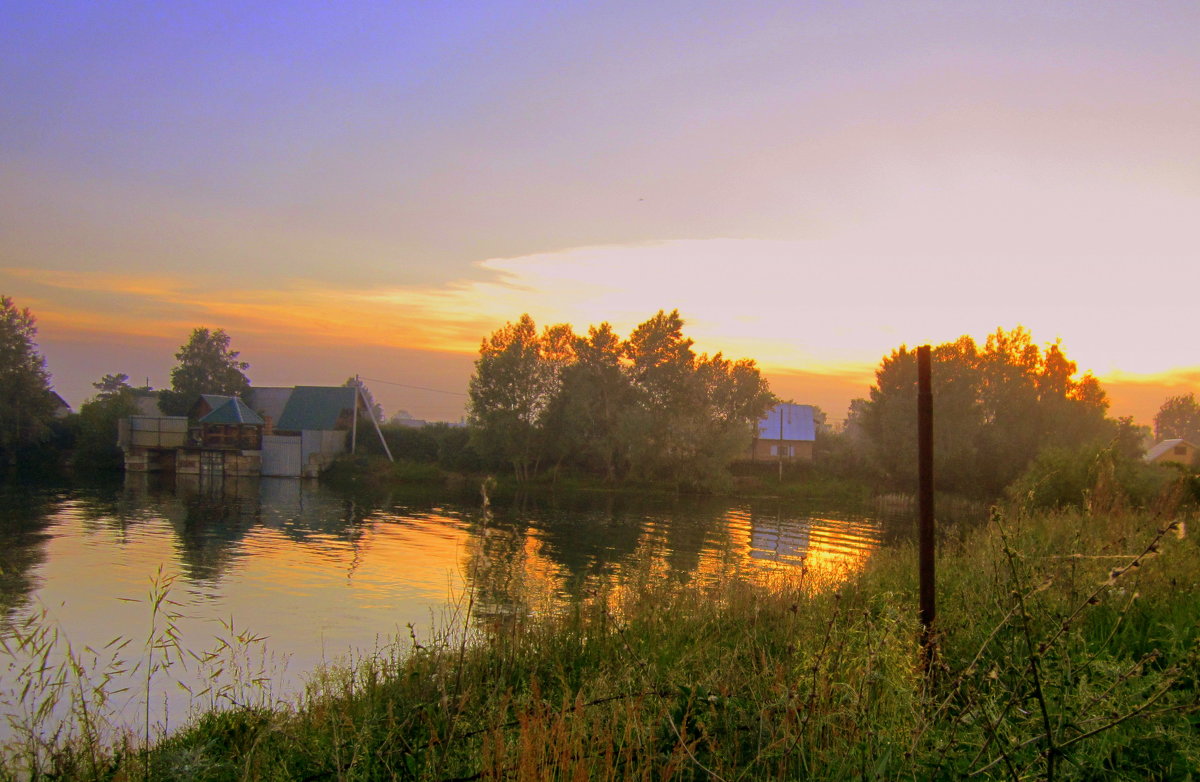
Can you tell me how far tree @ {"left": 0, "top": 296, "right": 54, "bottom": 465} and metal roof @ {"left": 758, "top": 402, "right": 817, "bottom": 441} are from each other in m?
58.3

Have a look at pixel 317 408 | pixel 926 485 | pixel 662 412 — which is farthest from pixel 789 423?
pixel 926 485

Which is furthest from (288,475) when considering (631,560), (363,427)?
(631,560)

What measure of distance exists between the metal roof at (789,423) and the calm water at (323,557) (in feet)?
88.6

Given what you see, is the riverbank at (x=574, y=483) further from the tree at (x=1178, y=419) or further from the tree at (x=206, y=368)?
the tree at (x=1178, y=419)

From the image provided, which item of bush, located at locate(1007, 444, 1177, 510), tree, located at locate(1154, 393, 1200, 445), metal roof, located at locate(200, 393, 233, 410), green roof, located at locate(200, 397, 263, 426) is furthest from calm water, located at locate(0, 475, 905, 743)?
tree, located at locate(1154, 393, 1200, 445)

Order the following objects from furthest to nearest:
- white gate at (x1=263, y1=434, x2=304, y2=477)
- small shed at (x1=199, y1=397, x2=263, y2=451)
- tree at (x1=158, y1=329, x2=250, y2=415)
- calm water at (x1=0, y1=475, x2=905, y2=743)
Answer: tree at (x1=158, y1=329, x2=250, y2=415)
white gate at (x1=263, y1=434, x2=304, y2=477)
small shed at (x1=199, y1=397, x2=263, y2=451)
calm water at (x1=0, y1=475, x2=905, y2=743)

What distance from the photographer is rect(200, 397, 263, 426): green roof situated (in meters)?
64.0

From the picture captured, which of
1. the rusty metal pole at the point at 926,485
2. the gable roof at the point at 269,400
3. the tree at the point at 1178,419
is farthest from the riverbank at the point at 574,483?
the tree at the point at 1178,419

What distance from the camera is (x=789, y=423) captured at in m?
80.2

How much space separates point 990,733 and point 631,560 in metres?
24.8

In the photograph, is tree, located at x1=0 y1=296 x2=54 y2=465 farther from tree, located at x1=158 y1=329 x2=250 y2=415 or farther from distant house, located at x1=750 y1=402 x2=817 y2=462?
distant house, located at x1=750 y1=402 x2=817 y2=462

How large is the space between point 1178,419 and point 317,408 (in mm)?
144096

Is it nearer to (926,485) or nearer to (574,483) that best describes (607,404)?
(574,483)

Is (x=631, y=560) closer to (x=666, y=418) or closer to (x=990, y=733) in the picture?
(x=990, y=733)
